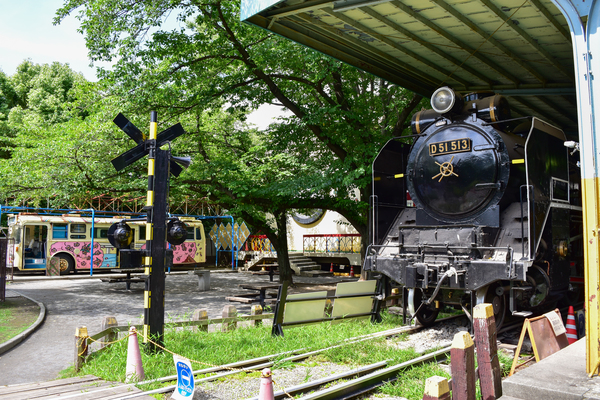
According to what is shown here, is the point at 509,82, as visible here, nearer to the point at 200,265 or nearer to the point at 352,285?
the point at 352,285

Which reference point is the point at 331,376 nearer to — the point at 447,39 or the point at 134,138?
the point at 134,138

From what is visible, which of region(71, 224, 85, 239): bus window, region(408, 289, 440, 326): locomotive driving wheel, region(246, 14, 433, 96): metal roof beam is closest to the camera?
region(408, 289, 440, 326): locomotive driving wheel

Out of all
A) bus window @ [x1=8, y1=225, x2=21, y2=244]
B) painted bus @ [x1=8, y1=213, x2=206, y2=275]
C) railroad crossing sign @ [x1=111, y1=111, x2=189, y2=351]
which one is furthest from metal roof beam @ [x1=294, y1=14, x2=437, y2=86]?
bus window @ [x1=8, y1=225, x2=21, y2=244]

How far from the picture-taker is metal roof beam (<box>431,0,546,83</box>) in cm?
723

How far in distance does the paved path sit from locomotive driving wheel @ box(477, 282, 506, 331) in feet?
15.2

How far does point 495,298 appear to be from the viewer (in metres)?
6.92

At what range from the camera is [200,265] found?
26.2 m

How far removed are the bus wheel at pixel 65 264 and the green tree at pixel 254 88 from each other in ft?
32.9

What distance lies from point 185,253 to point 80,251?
→ 513 centimetres

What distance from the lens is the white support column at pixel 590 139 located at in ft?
13.9

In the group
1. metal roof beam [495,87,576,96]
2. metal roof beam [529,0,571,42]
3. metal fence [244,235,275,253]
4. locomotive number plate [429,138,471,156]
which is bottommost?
metal fence [244,235,275,253]

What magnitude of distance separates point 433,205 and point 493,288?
1.79 metres

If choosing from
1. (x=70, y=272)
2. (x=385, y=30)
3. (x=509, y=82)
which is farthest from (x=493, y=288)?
(x=70, y=272)

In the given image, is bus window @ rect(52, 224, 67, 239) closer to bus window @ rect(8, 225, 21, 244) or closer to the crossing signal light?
bus window @ rect(8, 225, 21, 244)
